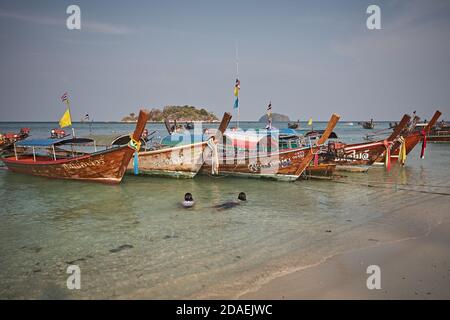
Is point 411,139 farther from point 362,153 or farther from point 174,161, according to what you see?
point 174,161

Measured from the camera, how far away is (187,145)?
14398 millimetres

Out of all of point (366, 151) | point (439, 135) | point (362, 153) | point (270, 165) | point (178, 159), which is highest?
point (439, 135)

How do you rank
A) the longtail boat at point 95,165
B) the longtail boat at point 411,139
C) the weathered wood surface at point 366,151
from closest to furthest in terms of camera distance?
the longtail boat at point 95,165 → the weathered wood surface at point 366,151 → the longtail boat at point 411,139

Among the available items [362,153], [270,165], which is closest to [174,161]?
[270,165]

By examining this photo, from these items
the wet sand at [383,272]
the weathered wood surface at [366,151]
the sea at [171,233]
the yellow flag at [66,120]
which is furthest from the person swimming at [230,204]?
the yellow flag at [66,120]

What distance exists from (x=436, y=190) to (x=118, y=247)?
42.8ft

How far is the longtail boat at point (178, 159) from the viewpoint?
1419cm

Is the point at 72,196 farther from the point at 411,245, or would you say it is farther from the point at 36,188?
the point at 411,245

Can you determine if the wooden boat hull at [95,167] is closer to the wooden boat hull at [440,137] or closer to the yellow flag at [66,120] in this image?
the yellow flag at [66,120]

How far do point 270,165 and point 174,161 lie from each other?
5070mm

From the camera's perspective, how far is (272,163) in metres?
14.6

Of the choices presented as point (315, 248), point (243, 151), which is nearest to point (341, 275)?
point (315, 248)

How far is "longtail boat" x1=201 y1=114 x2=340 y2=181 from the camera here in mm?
13762

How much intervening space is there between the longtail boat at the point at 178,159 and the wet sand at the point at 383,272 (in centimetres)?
858
